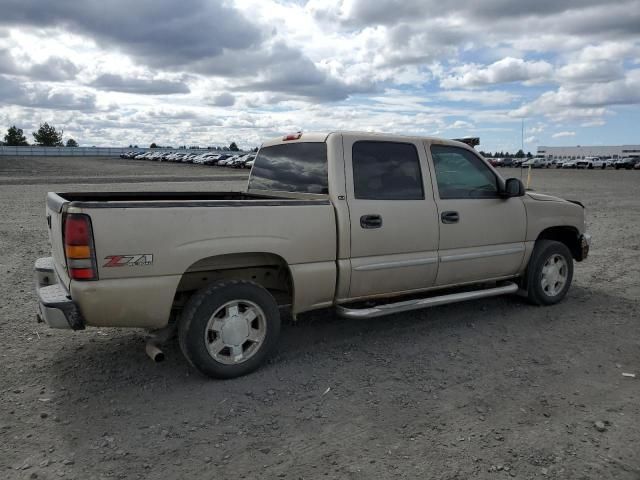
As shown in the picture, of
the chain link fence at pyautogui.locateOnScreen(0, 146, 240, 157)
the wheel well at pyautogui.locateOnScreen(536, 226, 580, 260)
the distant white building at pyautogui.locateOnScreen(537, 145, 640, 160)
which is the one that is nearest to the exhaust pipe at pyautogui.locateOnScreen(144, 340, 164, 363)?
the wheel well at pyautogui.locateOnScreen(536, 226, 580, 260)

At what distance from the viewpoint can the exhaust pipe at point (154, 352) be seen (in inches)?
162

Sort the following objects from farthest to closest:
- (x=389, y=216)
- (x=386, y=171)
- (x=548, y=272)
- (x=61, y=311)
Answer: (x=548, y=272) → (x=386, y=171) → (x=389, y=216) → (x=61, y=311)

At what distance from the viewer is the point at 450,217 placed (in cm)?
525

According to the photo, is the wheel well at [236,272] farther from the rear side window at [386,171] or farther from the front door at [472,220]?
the front door at [472,220]

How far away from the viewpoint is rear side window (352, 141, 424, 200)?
15.9 feet

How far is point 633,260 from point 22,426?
853 cm

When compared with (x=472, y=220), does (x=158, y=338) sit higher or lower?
lower

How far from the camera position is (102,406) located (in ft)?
12.7

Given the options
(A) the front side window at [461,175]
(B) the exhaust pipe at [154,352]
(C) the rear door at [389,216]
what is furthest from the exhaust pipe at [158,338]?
(A) the front side window at [461,175]

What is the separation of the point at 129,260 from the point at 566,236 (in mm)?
5137

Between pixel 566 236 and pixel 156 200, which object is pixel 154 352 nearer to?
pixel 156 200

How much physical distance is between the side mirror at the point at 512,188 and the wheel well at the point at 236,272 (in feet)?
8.13

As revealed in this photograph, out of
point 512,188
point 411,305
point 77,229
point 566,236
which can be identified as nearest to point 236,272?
point 77,229

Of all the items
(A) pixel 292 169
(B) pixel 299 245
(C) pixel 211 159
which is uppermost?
(C) pixel 211 159
